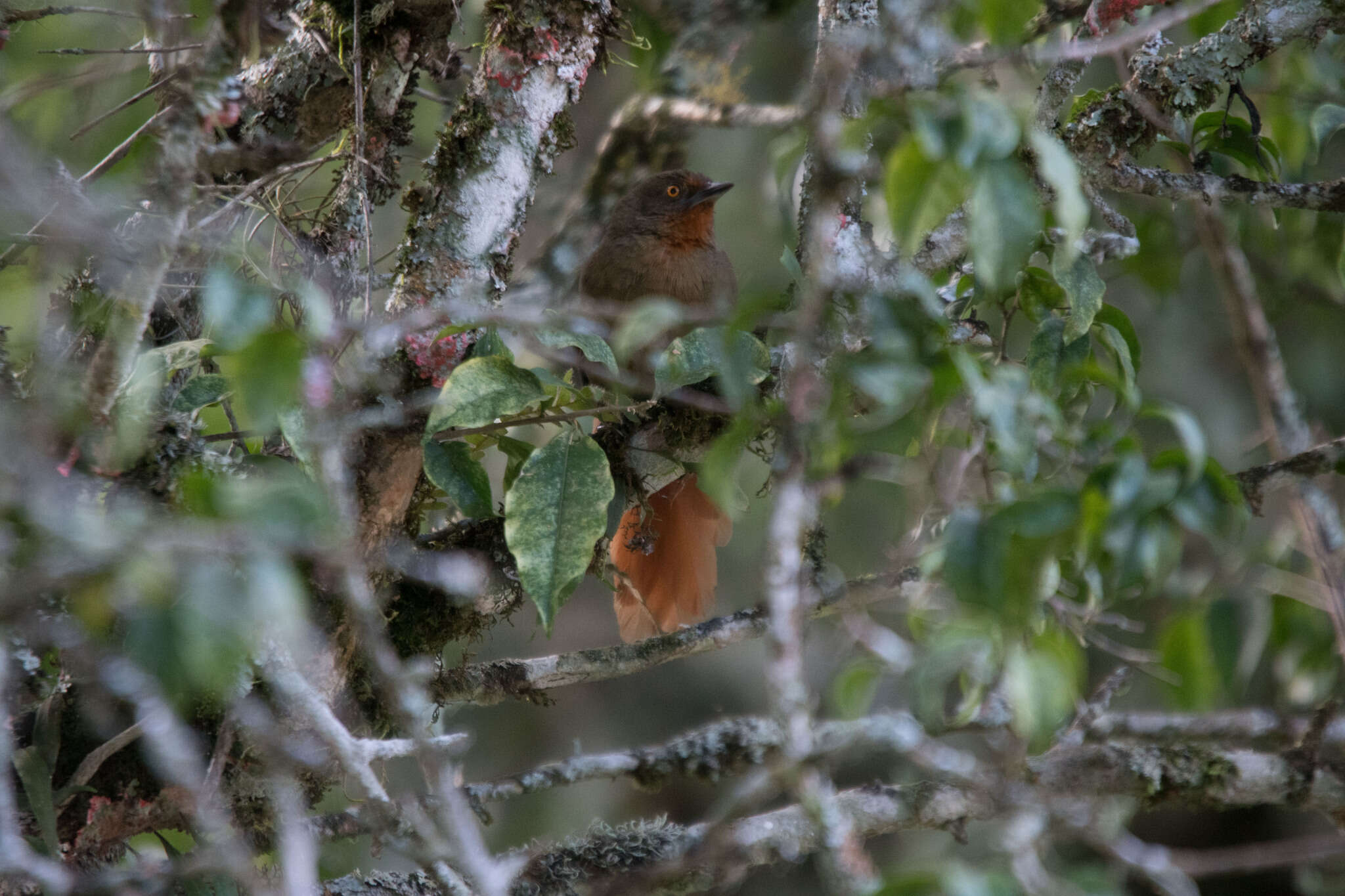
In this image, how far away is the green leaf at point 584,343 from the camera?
→ 2154 millimetres

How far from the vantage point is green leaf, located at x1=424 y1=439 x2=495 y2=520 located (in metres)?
2.33

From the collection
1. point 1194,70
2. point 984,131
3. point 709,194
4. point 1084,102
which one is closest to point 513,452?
point 984,131

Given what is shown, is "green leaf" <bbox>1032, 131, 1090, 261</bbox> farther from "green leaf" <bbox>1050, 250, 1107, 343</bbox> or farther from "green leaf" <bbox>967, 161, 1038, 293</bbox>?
"green leaf" <bbox>1050, 250, 1107, 343</bbox>

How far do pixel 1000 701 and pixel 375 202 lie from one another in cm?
210

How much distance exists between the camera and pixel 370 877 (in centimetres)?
256

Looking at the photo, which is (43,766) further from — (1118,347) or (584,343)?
(1118,347)

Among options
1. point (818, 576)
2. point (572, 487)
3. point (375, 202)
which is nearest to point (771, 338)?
point (818, 576)

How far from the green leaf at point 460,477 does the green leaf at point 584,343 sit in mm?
299

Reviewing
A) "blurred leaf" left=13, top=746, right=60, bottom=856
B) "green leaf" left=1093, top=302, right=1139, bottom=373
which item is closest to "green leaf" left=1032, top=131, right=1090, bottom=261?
"green leaf" left=1093, top=302, right=1139, bottom=373

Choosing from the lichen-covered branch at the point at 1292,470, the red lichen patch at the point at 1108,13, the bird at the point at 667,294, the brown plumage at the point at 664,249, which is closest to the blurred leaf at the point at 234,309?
the bird at the point at 667,294

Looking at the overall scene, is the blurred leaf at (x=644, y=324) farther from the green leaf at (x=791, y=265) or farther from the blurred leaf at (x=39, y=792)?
the blurred leaf at (x=39, y=792)

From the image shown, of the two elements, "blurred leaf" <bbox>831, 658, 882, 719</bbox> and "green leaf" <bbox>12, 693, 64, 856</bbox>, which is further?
"green leaf" <bbox>12, 693, 64, 856</bbox>

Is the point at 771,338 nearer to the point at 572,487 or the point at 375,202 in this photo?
the point at 572,487

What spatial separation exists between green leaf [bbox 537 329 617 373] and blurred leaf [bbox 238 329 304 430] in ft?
2.29
